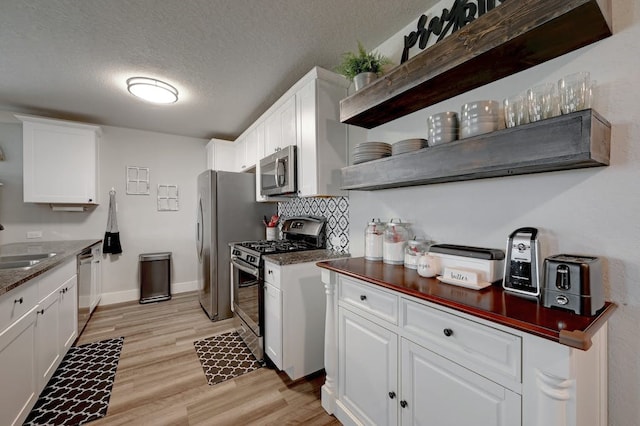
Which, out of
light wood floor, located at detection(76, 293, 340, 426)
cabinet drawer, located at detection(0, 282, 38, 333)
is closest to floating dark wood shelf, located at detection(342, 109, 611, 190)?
light wood floor, located at detection(76, 293, 340, 426)

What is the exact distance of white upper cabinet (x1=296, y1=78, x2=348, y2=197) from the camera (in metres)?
2.14

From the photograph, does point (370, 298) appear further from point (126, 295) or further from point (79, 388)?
point (126, 295)

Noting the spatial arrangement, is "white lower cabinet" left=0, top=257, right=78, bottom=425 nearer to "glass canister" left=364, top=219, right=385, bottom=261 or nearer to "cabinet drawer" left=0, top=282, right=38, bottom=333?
"cabinet drawer" left=0, top=282, right=38, bottom=333

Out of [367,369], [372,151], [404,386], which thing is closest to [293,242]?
[372,151]

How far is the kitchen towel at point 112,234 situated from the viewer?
3.73 meters

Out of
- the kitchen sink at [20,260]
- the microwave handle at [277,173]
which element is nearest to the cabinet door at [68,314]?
the kitchen sink at [20,260]

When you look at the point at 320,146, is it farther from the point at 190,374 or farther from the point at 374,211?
the point at 190,374

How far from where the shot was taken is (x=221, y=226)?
128 inches

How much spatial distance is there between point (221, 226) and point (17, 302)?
1.88m

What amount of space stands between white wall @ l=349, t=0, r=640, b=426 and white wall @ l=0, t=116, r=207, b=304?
171 inches

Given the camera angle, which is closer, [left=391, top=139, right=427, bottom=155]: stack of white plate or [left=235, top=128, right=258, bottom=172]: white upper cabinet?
[left=391, top=139, right=427, bottom=155]: stack of white plate

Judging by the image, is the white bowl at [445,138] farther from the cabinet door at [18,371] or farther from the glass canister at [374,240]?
the cabinet door at [18,371]

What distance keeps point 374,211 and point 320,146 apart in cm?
69

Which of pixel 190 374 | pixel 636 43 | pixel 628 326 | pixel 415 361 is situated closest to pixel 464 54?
pixel 636 43
